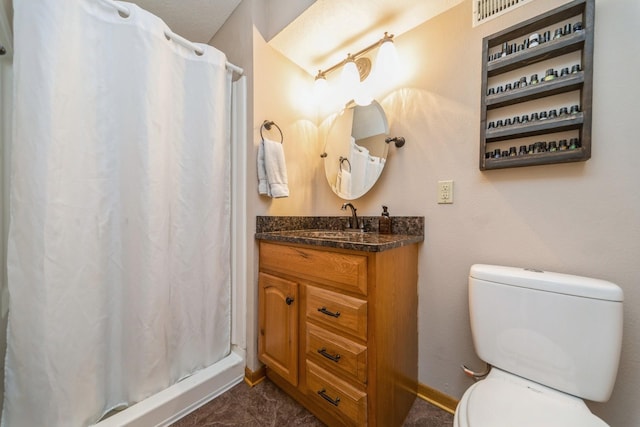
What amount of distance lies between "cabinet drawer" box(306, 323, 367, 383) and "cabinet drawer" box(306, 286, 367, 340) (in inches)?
1.8

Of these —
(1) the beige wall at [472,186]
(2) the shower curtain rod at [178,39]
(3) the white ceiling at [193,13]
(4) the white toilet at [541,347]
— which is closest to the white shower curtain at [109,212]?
(2) the shower curtain rod at [178,39]

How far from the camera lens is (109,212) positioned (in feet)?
3.26

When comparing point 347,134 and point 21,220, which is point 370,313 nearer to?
point 347,134

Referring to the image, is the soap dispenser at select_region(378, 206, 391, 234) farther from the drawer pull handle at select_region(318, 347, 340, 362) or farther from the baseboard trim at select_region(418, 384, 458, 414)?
the baseboard trim at select_region(418, 384, 458, 414)

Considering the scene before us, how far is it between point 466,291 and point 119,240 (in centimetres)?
164

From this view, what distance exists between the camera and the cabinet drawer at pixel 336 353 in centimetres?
88

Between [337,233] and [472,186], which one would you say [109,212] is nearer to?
[337,233]

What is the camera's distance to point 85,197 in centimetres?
93

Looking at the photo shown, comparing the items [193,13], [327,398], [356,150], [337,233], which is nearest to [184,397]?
[327,398]

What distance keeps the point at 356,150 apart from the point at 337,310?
1.00 metres

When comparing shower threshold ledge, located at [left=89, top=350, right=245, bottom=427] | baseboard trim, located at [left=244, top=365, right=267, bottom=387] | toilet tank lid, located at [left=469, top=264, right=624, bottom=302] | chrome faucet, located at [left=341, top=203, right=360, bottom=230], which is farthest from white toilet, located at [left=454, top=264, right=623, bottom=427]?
shower threshold ledge, located at [left=89, top=350, right=245, bottom=427]

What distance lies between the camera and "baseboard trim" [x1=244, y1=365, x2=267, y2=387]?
1329 mm

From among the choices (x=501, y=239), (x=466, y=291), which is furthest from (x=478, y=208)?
(x=466, y=291)

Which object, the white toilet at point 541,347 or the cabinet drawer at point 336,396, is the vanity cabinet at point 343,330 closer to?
the cabinet drawer at point 336,396
